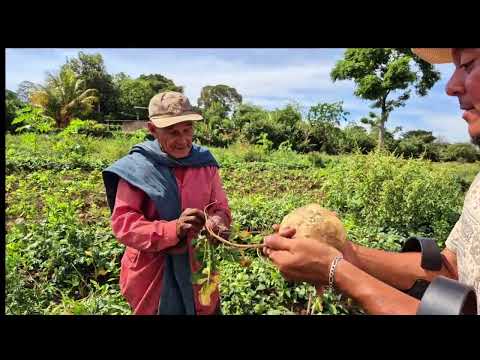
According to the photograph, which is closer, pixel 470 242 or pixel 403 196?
pixel 470 242

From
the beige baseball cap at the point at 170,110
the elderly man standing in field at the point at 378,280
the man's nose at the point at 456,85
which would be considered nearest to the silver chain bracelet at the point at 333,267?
the elderly man standing in field at the point at 378,280

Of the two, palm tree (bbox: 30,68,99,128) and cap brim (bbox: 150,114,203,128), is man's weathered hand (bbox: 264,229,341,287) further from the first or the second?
palm tree (bbox: 30,68,99,128)

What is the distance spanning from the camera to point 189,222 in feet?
6.39

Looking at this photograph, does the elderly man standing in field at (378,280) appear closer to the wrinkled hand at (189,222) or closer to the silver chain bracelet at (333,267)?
the silver chain bracelet at (333,267)

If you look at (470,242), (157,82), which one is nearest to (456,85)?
(470,242)

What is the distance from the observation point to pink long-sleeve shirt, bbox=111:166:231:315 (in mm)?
1981

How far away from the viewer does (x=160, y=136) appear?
219 centimetres

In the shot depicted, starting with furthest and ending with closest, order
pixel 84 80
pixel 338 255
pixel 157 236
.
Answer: pixel 84 80
pixel 157 236
pixel 338 255

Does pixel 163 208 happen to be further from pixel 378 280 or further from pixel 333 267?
pixel 378 280

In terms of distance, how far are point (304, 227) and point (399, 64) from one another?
584 inches

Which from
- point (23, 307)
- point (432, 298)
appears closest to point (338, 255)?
point (432, 298)

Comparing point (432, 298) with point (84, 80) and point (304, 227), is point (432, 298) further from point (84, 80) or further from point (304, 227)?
point (84, 80)

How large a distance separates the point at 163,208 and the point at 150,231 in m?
0.15

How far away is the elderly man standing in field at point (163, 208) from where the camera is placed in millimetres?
2033
